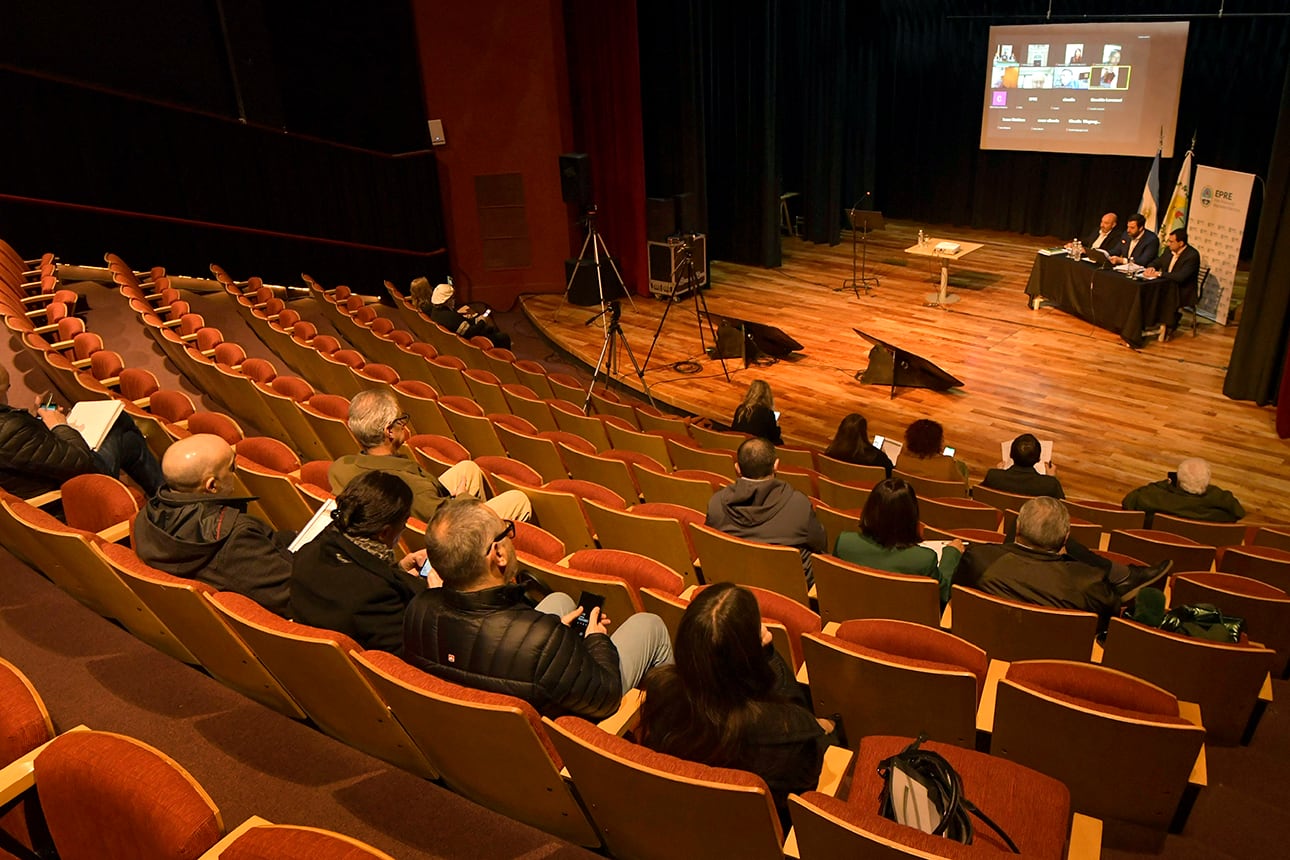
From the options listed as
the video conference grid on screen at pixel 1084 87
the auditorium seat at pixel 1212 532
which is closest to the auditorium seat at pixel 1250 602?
the auditorium seat at pixel 1212 532

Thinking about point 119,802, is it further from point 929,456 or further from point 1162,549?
point 929,456

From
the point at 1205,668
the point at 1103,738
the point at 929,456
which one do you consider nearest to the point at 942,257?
the point at 929,456

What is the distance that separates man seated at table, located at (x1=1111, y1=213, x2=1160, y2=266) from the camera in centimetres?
822

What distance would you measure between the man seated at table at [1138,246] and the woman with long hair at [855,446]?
15.7 feet

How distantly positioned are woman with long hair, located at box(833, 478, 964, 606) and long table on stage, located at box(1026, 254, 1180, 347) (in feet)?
19.0

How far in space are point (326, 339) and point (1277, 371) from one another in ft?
21.5

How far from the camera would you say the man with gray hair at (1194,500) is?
4.28 m

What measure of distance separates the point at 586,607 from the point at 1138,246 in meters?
7.73

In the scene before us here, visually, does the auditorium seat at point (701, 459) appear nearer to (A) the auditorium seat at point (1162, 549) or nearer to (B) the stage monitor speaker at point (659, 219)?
(A) the auditorium seat at point (1162, 549)

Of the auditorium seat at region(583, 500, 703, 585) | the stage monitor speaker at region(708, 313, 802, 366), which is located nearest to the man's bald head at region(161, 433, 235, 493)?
the auditorium seat at region(583, 500, 703, 585)

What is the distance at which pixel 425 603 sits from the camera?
2084 millimetres

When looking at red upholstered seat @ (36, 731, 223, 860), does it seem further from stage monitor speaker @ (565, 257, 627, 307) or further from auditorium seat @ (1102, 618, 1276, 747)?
stage monitor speaker @ (565, 257, 627, 307)

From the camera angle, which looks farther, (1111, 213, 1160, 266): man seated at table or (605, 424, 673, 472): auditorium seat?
(1111, 213, 1160, 266): man seated at table

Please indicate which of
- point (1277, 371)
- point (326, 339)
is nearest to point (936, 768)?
point (326, 339)
